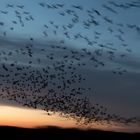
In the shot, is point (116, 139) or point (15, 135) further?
point (15, 135)

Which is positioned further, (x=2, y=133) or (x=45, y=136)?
(x=45, y=136)

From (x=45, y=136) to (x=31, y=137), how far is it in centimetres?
114

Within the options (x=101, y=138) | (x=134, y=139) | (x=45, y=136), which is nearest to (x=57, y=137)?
(x=45, y=136)

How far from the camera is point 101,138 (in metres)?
25.8

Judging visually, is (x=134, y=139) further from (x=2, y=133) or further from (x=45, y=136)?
(x=2, y=133)

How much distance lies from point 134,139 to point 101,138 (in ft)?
7.42

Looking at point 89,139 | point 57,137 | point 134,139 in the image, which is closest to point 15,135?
point 57,137

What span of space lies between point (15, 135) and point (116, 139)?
7.51 metres

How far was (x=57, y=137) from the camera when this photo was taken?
26.3 meters

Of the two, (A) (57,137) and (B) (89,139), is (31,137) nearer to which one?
(A) (57,137)

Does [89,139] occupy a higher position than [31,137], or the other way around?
[89,139]

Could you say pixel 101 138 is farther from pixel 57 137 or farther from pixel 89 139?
pixel 57 137

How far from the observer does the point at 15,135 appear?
90.6ft

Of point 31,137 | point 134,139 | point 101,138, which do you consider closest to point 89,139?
point 101,138
